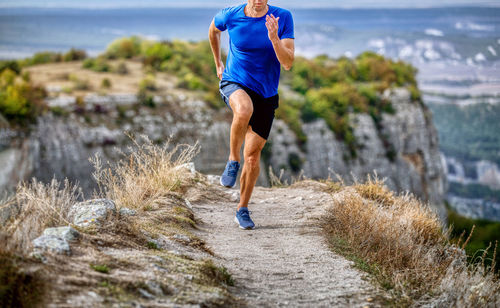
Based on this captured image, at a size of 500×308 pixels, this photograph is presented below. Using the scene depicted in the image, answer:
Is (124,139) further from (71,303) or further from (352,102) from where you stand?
(71,303)

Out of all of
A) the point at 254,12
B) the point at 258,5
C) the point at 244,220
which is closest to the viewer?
the point at 258,5

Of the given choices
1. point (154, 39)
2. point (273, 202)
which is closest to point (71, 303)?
point (273, 202)

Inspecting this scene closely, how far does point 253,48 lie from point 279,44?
52 centimetres

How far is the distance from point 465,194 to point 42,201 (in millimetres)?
60768

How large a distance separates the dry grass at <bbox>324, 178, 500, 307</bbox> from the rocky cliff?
524 inches

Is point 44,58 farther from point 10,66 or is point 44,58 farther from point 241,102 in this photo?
point 241,102

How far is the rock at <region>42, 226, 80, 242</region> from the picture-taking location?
3874 millimetres

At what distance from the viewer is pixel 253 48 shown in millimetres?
5633

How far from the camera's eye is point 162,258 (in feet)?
13.9

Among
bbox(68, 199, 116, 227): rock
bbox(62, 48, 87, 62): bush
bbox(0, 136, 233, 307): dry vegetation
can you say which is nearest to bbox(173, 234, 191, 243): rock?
bbox(0, 136, 233, 307): dry vegetation

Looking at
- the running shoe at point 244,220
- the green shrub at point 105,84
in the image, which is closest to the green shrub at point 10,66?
the green shrub at point 105,84

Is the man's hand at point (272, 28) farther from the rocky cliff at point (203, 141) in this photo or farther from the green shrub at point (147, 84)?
the green shrub at point (147, 84)

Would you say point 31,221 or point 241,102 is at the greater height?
point 241,102

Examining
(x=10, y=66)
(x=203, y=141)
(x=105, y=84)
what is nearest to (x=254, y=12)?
(x=203, y=141)
